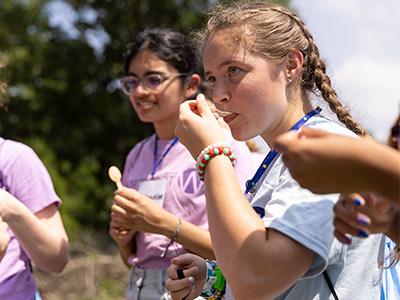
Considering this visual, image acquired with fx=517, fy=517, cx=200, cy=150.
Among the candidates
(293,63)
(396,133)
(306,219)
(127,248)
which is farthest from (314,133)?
(396,133)

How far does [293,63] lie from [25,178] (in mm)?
1363

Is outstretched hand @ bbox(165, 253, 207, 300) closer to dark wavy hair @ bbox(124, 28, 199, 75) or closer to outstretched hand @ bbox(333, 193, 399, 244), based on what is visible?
outstretched hand @ bbox(333, 193, 399, 244)

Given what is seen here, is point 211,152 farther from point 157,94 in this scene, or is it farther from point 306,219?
point 157,94

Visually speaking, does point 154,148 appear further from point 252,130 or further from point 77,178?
point 77,178

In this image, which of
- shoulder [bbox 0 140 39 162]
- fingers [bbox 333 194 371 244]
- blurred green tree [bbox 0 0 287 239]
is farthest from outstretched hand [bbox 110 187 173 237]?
blurred green tree [bbox 0 0 287 239]

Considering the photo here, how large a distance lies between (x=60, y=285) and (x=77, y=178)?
4.84 feet

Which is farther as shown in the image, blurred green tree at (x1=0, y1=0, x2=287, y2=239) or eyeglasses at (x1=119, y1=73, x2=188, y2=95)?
blurred green tree at (x1=0, y1=0, x2=287, y2=239)

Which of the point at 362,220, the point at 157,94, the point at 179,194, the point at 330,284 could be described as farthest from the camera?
the point at 157,94

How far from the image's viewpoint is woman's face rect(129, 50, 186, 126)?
2812 millimetres

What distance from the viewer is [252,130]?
154 cm

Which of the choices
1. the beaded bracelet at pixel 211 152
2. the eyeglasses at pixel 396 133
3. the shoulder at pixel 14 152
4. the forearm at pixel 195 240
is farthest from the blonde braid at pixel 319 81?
the eyeglasses at pixel 396 133

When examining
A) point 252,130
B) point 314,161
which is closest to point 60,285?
point 252,130

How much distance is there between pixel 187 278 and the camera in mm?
1670

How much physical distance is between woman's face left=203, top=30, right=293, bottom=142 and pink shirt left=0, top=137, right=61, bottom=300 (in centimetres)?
115
